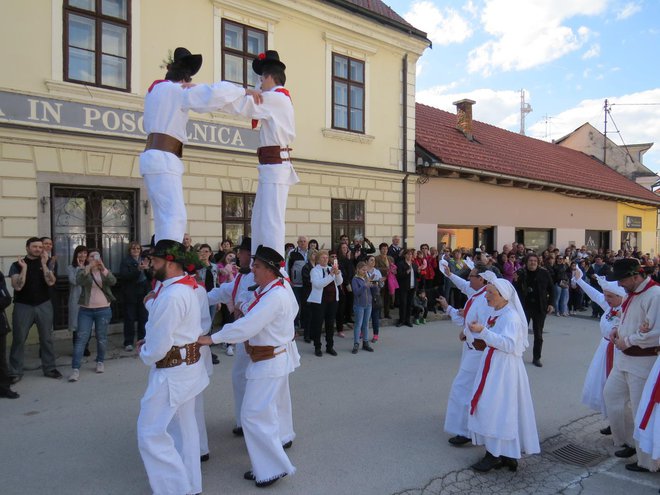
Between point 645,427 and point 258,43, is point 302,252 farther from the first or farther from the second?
point 645,427

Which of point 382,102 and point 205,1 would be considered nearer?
point 205,1

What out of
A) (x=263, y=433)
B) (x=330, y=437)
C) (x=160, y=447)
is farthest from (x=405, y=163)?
(x=160, y=447)

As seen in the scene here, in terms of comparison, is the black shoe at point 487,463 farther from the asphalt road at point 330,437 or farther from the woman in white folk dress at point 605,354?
the woman in white folk dress at point 605,354

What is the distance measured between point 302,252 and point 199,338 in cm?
651

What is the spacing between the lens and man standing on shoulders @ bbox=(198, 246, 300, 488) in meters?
3.83

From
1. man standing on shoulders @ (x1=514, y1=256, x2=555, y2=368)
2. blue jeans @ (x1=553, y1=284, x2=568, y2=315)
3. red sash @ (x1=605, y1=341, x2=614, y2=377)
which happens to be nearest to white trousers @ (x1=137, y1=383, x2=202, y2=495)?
red sash @ (x1=605, y1=341, x2=614, y2=377)

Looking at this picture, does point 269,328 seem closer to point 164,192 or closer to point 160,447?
point 160,447

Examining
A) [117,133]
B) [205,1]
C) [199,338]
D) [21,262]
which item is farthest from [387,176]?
[199,338]

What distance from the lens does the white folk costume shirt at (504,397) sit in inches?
167

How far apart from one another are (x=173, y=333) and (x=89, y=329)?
413 centimetres

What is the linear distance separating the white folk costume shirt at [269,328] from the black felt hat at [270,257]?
0.42 ft

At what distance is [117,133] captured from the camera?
356 inches

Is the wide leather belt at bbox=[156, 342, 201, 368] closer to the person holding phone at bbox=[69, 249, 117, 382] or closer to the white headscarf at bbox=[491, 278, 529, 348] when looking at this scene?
the white headscarf at bbox=[491, 278, 529, 348]

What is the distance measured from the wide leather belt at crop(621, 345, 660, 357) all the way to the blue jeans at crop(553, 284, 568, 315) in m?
10.2
